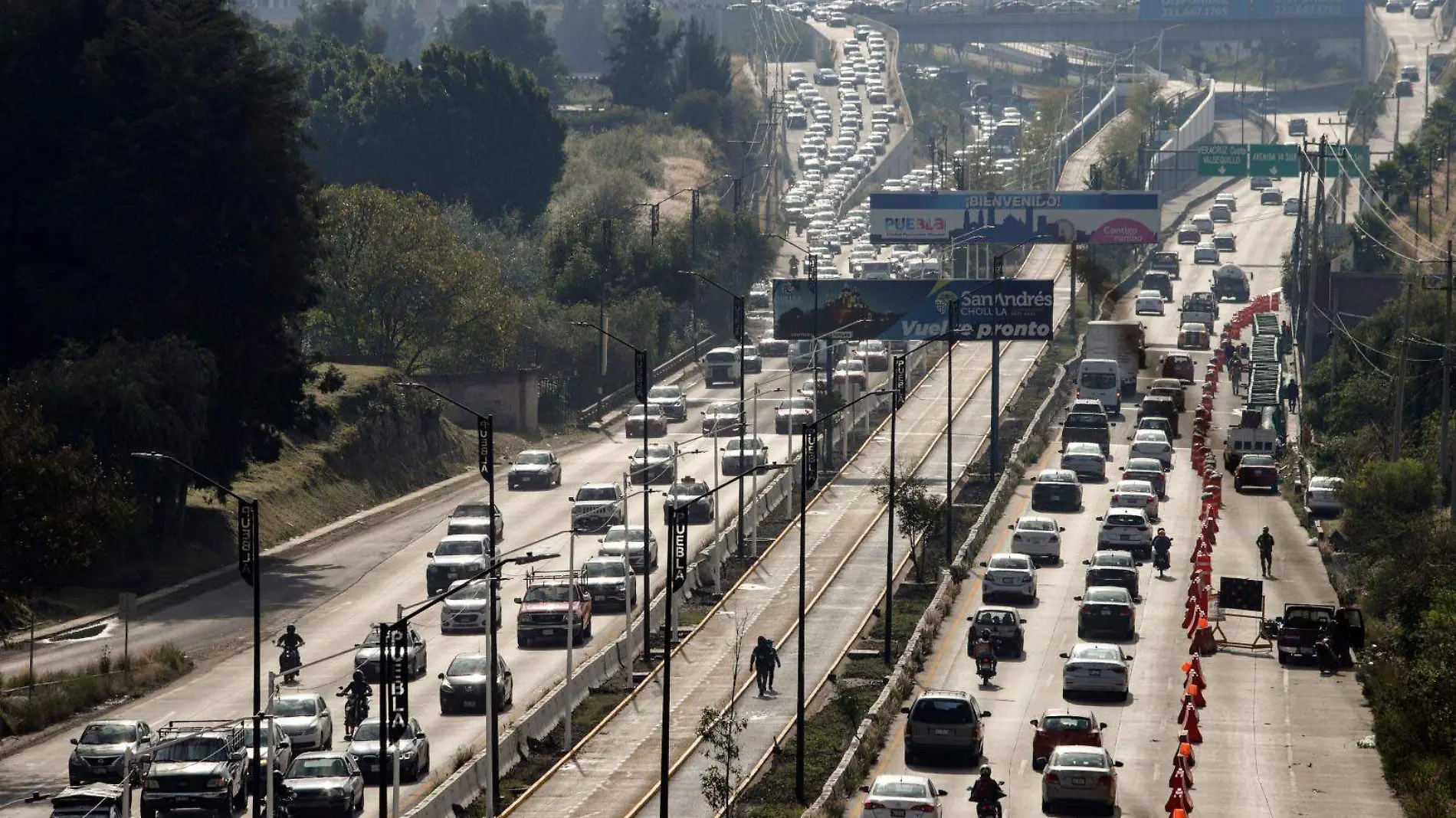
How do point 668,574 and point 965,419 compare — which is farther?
point 965,419

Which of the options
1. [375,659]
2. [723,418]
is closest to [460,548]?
[375,659]

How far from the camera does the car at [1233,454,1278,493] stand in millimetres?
88750

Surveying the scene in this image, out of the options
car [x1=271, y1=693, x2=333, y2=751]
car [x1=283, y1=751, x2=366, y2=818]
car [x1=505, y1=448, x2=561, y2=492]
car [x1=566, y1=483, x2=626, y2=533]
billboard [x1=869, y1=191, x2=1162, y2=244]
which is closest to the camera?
car [x1=283, y1=751, x2=366, y2=818]

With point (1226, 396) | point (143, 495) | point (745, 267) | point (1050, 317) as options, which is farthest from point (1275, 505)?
point (745, 267)

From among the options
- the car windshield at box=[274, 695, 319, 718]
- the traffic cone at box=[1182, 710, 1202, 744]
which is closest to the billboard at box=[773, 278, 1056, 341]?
the traffic cone at box=[1182, 710, 1202, 744]

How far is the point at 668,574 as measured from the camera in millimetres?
50375

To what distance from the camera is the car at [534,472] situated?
299 feet

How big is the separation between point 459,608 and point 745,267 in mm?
83268

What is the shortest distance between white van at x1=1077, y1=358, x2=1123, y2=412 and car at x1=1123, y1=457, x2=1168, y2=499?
604 inches

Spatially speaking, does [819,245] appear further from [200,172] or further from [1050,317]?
[200,172]

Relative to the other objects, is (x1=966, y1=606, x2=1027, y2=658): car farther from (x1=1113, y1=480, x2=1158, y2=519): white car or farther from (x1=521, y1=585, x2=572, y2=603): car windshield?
(x1=1113, y1=480, x2=1158, y2=519): white car

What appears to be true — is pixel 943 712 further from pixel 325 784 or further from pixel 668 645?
pixel 325 784

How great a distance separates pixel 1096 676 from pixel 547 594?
15.8 m

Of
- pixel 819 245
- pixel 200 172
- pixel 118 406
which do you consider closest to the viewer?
pixel 118 406
